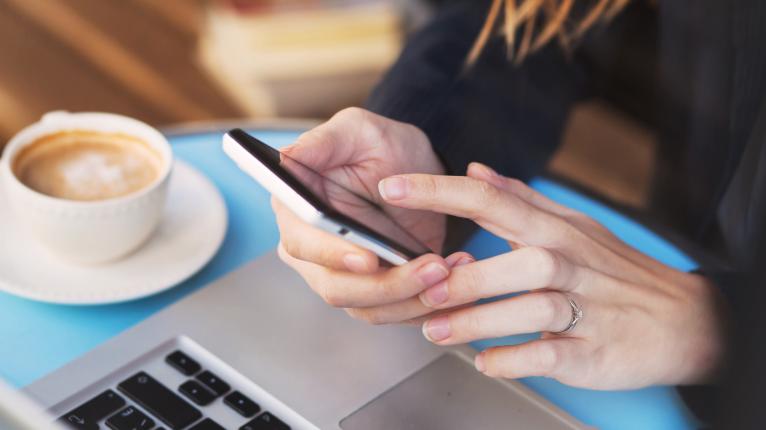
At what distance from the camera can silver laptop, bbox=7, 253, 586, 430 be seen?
52cm

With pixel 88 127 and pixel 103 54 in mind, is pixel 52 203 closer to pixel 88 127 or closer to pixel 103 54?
pixel 88 127

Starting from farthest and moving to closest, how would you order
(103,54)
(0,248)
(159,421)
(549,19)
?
1. (103,54)
2. (549,19)
3. (0,248)
4. (159,421)

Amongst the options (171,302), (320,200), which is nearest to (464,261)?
(320,200)

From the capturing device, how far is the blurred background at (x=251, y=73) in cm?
186

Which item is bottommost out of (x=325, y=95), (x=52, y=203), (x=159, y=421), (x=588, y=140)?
(x=159, y=421)

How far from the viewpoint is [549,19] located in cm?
87

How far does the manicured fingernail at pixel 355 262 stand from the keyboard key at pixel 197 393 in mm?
115

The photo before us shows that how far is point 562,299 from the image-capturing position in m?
0.54

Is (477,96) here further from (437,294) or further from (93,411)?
(93,411)

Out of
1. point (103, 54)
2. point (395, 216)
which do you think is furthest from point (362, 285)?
point (103, 54)

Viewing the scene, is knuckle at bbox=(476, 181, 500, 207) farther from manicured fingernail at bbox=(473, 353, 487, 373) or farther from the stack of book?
the stack of book

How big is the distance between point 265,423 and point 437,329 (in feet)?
0.38

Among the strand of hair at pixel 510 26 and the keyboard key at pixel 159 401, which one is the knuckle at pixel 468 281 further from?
the strand of hair at pixel 510 26

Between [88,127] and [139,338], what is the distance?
203 millimetres
